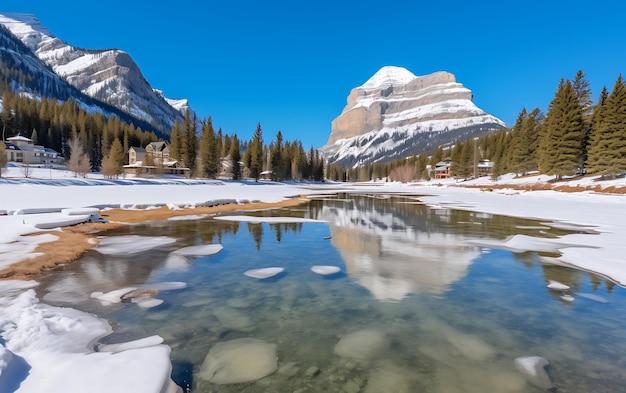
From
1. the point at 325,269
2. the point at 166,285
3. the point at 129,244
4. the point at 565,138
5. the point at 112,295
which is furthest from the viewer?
the point at 565,138

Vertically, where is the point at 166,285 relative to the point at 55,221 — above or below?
below

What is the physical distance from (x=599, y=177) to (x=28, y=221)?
60838 mm

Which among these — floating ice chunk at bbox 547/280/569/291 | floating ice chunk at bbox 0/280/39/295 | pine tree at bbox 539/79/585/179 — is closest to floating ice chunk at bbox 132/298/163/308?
floating ice chunk at bbox 0/280/39/295

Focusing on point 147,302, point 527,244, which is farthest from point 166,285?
point 527,244

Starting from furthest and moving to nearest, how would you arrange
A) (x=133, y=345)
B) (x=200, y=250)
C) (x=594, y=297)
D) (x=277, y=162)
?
(x=277, y=162) → (x=200, y=250) → (x=594, y=297) → (x=133, y=345)

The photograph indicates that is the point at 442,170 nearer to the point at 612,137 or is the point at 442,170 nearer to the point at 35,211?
the point at 612,137

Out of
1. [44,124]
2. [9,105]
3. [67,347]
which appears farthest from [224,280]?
[9,105]

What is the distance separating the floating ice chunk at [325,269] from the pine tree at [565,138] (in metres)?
51.8

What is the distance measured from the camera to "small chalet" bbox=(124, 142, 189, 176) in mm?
77312

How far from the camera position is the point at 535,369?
446cm

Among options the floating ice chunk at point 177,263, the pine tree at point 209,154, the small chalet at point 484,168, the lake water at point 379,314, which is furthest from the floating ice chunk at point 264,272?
the small chalet at point 484,168

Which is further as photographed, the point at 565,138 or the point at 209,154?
the point at 209,154

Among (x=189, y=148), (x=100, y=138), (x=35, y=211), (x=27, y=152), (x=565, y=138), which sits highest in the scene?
(x=100, y=138)

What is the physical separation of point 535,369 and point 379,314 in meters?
2.71
